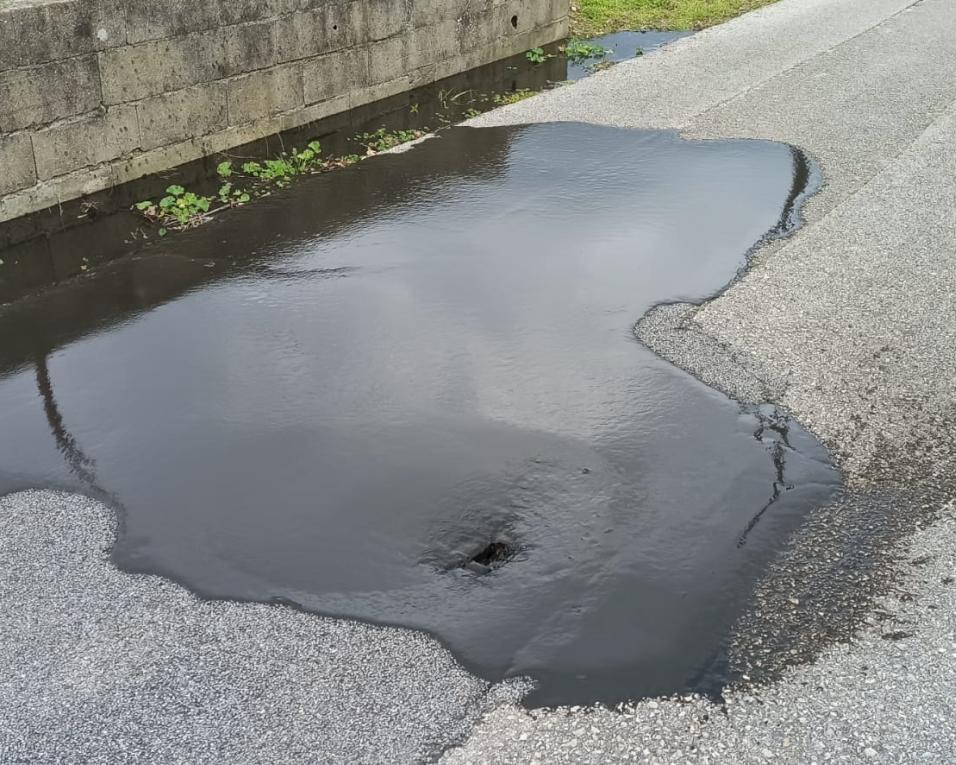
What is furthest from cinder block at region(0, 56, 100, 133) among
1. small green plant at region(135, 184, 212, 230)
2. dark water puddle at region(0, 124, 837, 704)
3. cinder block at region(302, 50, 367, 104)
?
cinder block at region(302, 50, 367, 104)

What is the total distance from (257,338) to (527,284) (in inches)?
73.3

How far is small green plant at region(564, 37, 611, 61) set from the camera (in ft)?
44.7

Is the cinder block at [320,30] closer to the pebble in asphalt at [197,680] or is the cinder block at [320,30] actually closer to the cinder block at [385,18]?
the cinder block at [385,18]

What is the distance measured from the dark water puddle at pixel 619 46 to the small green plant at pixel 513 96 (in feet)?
2.95

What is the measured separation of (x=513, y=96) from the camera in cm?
1174

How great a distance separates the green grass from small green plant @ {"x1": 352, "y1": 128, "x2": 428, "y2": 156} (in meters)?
5.90

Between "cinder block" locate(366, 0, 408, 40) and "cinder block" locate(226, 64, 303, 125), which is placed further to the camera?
"cinder block" locate(366, 0, 408, 40)

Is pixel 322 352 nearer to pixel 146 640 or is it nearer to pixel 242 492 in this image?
pixel 242 492

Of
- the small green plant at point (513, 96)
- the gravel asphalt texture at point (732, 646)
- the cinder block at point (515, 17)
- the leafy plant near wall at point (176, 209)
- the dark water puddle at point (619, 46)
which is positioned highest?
the cinder block at point (515, 17)

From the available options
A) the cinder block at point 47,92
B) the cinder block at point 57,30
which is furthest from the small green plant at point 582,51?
the cinder block at point 47,92

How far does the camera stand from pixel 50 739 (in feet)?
10.8

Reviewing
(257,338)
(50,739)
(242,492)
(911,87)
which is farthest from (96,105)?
(911,87)

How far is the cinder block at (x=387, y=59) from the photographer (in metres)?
11.0

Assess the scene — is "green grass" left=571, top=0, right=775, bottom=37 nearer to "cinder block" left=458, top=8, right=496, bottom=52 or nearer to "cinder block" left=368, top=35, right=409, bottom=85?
"cinder block" left=458, top=8, right=496, bottom=52
